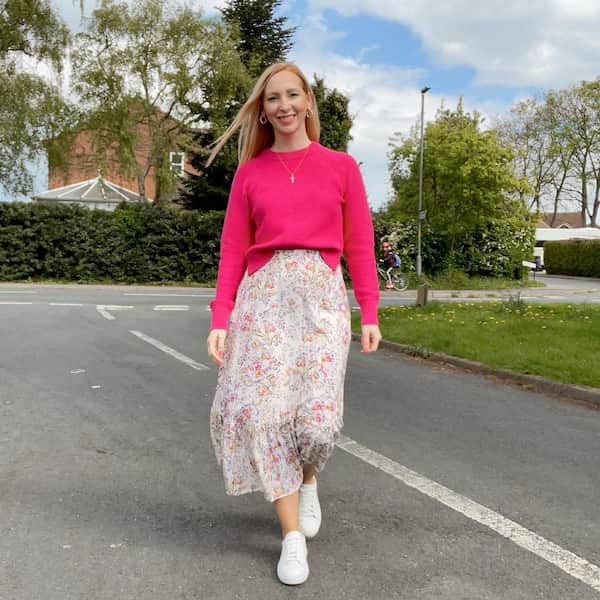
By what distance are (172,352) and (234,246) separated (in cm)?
614

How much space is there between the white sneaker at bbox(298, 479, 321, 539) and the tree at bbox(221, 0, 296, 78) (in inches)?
1245

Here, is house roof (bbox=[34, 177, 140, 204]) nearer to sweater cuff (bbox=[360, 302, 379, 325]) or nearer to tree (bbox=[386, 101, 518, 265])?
tree (bbox=[386, 101, 518, 265])

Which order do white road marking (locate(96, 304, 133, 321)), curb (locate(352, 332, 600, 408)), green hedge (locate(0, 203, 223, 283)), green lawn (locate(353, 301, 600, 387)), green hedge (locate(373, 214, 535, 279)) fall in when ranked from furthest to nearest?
green hedge (locate(373, 214, 535, 279)) < green hedge (locate(0, 203, 223, 283)) < white road marking (locate(96, 304, 133, 321)) < green lawn (locate(353, 301, 600, 387)) < curb (locate(352, 332, 600, 408))

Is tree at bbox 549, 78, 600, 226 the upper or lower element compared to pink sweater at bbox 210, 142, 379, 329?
upper

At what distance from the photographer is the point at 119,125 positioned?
26469mm

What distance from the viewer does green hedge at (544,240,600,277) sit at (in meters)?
41.1

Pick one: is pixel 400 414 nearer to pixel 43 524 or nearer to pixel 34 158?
pixel 43 524

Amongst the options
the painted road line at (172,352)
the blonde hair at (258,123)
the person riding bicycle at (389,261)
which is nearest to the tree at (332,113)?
the person riding bicycle at (389,261)

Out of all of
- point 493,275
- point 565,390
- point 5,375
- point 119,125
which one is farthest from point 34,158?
point 565,390

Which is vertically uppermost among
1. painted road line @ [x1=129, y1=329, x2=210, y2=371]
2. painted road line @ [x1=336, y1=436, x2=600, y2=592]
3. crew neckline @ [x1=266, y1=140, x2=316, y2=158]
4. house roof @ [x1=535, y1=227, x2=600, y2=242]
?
house roof @ [x1=535, y1=227, x2=600, y2=242]

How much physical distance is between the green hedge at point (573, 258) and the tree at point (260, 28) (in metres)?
21.4

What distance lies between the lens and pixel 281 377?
9.12 ft

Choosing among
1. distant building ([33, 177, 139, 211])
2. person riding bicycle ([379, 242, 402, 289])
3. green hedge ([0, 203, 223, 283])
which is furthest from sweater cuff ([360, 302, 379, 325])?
distant building ([33, 177, 139, 211])

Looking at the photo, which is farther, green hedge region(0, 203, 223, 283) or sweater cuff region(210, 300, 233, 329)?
green hedge region(0, 203, 223, 283)
